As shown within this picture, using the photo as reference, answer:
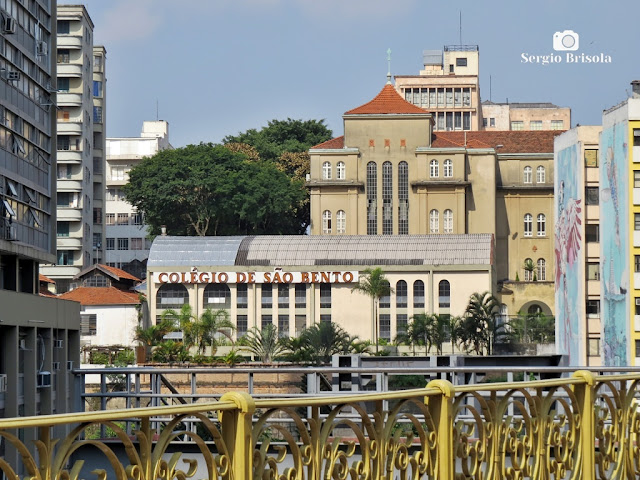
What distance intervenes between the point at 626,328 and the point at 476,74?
92.1 meters

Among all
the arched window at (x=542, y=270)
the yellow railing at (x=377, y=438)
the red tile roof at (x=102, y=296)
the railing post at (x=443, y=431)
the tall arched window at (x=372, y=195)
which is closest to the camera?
the yellow railing at (x=377, y=438)

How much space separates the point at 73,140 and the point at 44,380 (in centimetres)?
5582

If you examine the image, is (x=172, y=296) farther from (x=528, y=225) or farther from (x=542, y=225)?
(x=542, y=225)

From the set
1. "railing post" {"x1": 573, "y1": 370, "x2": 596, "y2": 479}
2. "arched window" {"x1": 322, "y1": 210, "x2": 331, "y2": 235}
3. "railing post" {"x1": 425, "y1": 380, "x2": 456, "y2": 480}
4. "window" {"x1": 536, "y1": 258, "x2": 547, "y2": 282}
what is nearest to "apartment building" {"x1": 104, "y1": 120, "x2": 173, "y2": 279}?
"arched window" {"x1": 322, "y1": 210, "x2": 331, "y2": 235}

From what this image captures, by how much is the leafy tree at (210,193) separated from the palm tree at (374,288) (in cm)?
2165

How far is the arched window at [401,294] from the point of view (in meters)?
79.2

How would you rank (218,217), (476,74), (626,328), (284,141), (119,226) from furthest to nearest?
1. (476,74)
2. (119,226)
3. (284,141)
4. (218,217)
5. (626,328)

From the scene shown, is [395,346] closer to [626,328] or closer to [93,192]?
[626,328]

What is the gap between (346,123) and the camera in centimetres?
9388

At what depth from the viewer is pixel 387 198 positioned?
93812 mm

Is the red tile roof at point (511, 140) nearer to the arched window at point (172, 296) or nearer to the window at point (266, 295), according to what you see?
the window at point (266, 295)

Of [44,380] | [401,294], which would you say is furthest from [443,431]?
[401,294]

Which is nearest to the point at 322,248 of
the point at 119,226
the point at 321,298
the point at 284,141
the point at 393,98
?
the point at 321,298

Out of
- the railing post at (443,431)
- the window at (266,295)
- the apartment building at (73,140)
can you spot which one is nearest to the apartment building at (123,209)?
the apartment building at (73,140)
